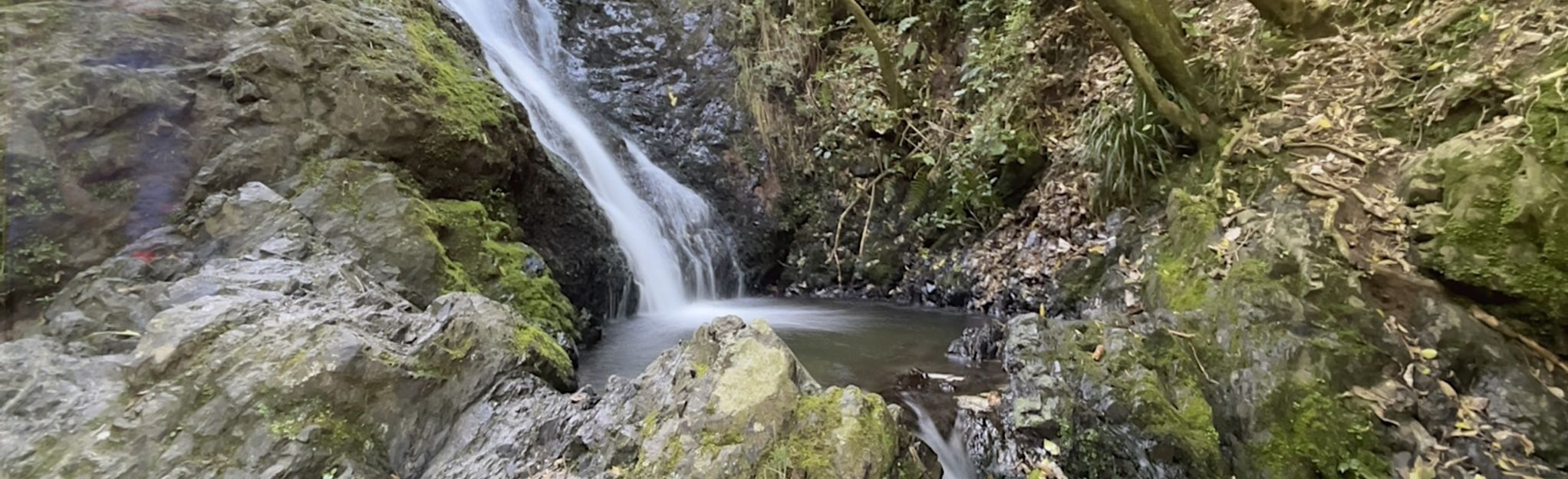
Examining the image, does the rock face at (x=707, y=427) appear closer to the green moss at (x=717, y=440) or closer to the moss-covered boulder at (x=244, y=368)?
the green moss at (x=717, y=440)

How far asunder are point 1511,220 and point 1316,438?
48.4 inches

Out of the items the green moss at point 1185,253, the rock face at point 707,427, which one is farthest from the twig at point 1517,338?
the rock face at point 707,427

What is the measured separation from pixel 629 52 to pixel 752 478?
8.74 metres

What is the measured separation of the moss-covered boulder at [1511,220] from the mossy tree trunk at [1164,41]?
164 centimetres

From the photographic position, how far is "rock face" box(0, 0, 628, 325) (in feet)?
11.8

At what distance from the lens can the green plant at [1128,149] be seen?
17.5 feet

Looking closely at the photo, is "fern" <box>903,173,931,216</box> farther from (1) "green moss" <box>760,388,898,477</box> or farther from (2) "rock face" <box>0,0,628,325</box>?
(1) "green moss" <box>760,388,898,477</box>

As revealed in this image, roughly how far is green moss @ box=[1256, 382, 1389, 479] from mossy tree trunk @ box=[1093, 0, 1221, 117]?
2367 millimetres

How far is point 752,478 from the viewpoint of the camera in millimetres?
2512

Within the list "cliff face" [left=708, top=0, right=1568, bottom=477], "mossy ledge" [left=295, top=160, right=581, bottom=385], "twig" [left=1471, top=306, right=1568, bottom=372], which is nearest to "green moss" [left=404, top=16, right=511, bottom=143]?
"mossy ledge" [left=295, top=160, right=581, bottom=385]

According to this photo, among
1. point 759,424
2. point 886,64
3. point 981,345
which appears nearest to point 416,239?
point 759,424

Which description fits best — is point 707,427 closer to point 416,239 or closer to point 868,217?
point 416,239

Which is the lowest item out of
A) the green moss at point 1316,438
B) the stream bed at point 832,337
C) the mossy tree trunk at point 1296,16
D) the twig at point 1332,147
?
the stream bed at point 832,337

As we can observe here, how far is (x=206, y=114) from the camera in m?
4.17
